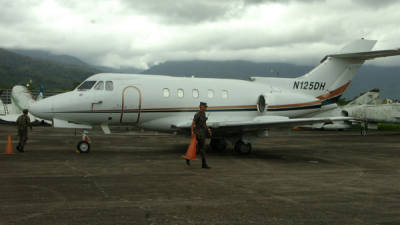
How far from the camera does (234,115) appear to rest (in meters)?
17.1

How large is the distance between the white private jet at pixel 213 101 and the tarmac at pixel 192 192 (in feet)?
7.26

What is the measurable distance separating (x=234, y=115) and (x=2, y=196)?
447 inches

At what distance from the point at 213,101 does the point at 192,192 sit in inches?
355

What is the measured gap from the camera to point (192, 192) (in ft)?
26.2

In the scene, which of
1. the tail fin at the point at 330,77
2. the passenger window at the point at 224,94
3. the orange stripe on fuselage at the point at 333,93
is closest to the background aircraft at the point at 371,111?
the orange stripe on fuselage at the point at 333,93

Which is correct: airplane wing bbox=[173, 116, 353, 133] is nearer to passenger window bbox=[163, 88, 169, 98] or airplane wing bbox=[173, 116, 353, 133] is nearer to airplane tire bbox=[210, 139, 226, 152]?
passenger window bbox=[163, 88, 169, 98]

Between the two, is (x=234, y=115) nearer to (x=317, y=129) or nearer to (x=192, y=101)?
(x=192, y=101)

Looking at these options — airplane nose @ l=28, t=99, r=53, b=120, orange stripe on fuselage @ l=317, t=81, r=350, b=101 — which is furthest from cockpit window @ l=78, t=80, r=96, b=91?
orange stripe on fuselage @ l=317, t=81, r=350, b=101

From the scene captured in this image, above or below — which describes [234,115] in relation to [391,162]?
above

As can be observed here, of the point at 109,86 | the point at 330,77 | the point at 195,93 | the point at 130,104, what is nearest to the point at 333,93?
the point at 330,77

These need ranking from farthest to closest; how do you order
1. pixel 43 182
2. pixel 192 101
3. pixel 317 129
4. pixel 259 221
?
1. pixel 317 129
2. pixel 192 101
3. pixel 43 182
4. pixel 259 221

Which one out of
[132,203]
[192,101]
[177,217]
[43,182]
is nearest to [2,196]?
[43,182]

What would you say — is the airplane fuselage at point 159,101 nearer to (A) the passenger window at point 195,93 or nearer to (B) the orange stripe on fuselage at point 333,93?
(A) the passenger window at point 195,93

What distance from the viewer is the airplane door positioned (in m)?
15.4
